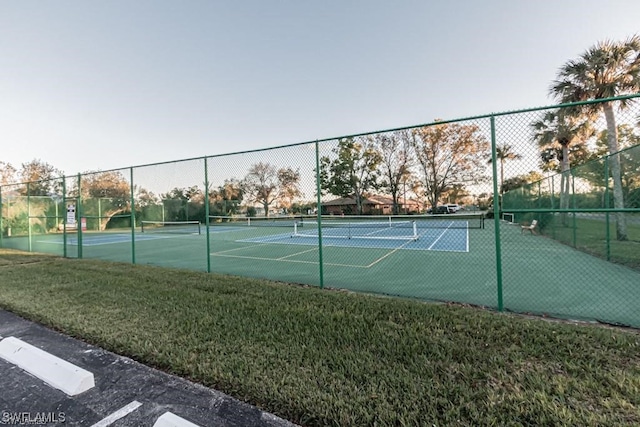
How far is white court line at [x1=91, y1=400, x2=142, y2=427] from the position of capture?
6.67 ft

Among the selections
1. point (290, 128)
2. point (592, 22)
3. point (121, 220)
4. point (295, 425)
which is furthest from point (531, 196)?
point (121, 220)

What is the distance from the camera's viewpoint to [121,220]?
19812 millimetres

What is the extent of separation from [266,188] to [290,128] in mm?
12100

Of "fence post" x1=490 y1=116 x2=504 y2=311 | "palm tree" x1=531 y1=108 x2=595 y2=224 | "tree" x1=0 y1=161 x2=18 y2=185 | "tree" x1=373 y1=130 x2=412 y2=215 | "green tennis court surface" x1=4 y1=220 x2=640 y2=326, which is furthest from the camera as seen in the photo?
"tree" x1=0 y1=161 x2=18 y2=185

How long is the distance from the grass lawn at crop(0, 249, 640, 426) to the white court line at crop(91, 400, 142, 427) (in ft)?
1.45

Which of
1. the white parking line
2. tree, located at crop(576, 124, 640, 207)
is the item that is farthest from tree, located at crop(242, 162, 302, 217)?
tree, located at crop(576, 124, 640, 207)

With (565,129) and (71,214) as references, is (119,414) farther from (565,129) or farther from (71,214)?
(565,129)

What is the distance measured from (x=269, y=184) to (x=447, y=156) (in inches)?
156

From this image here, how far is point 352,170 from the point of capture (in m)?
6.14

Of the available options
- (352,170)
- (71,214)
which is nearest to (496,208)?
(352,170)

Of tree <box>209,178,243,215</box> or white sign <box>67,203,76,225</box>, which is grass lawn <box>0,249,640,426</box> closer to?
tree <box>209,178,243,215</box>

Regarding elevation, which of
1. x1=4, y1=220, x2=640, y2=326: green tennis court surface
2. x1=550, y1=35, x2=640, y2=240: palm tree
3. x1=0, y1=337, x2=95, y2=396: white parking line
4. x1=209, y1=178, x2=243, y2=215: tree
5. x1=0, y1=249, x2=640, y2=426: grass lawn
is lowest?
x1=4, y1=220, x2=640, y2=326: green tennis court surface

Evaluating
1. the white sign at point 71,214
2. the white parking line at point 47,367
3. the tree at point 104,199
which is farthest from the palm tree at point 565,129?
the tree at point 104,199

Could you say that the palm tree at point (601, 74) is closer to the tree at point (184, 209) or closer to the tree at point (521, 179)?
the tree at point (521, 179)
